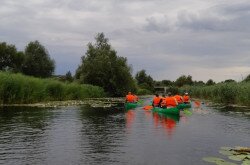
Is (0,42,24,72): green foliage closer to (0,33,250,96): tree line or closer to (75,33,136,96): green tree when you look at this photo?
(0,33,250,96): tree line

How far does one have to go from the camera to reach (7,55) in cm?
9581

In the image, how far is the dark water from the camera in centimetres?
1513

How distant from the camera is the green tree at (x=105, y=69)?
8050 centimetres

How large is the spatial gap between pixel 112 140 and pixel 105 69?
62.2 meters

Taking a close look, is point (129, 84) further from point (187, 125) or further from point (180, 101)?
point (187, 125)

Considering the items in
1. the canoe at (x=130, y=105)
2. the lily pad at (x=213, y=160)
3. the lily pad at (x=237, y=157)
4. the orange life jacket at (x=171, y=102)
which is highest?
the orange life jacket at (x=171, y=102)

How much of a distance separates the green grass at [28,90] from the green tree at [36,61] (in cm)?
4301

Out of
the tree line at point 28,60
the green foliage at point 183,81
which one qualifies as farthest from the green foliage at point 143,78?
the tree line at point 28,60

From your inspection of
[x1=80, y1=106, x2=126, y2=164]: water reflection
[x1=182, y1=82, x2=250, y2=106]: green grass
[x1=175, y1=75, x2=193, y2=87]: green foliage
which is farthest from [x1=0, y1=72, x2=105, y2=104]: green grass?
[x1=175, y1=75, x2=193, y2=87]: green foliage

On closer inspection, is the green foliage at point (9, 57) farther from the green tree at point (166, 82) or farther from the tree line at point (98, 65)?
the green tree at point (166, 82)

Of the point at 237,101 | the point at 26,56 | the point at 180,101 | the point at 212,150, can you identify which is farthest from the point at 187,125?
the point at 26,56

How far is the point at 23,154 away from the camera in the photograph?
15641mm

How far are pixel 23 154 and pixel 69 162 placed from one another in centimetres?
236

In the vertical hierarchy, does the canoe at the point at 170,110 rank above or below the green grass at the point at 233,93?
below
